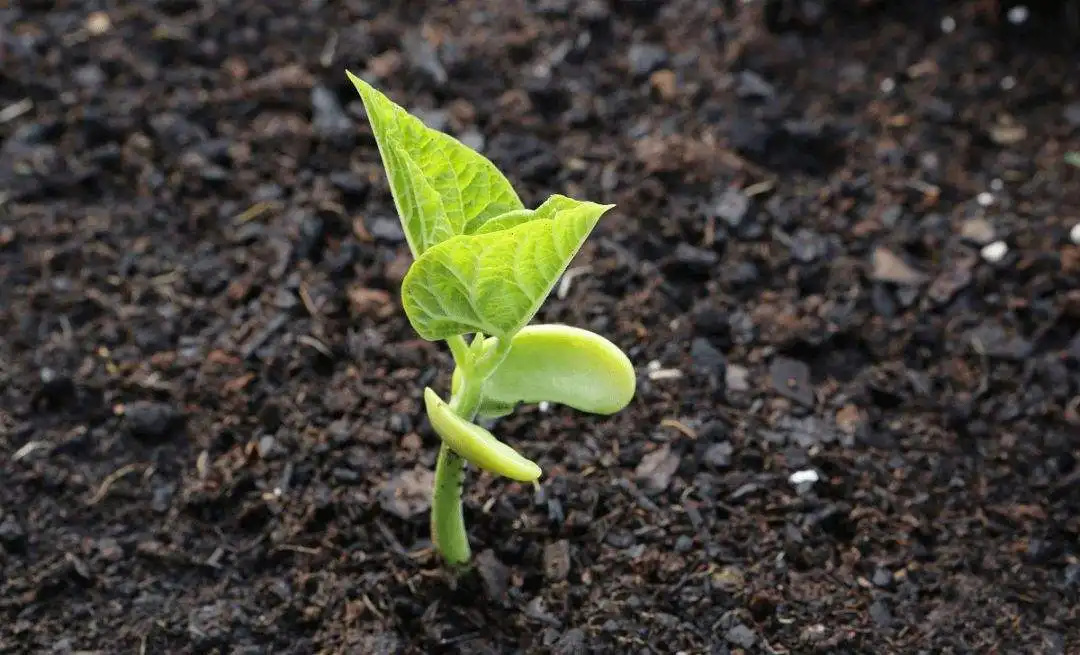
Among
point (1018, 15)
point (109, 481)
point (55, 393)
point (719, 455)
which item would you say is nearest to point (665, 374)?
point (719, 455)

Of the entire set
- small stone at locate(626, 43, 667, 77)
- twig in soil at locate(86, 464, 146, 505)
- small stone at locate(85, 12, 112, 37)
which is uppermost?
small stone at locate(85, 12, 112, 37)

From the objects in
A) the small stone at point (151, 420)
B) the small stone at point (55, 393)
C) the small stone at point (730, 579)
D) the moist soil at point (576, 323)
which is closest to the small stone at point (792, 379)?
the moist soil at point (576, 323)

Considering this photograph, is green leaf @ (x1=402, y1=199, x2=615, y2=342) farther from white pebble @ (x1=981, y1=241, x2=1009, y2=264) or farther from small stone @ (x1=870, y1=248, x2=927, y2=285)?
white pebble @ (x1=981, y1=241, x2=1009, y2=264)

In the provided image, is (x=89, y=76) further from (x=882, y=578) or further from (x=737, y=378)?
(x=882, y=578)

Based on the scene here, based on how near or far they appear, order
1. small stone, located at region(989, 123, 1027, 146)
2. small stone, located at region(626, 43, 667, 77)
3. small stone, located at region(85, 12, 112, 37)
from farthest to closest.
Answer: small stone, located at region(85, 12, 112, 37)
small stone, located at region(626, 43, 667, 77)
small stone, located at region(989, 123, 1027, 146)

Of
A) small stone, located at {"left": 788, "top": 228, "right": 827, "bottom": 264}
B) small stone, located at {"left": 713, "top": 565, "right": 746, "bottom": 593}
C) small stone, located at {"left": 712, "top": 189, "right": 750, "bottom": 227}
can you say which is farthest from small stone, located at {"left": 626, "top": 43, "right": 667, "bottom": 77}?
small stone, located at {"left": 713, "top": 565, "right": 746, "bottom": 593}

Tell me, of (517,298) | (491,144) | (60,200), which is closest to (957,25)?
(491,144)

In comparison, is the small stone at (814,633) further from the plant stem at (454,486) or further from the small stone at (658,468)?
the plant stem at (454,486)
